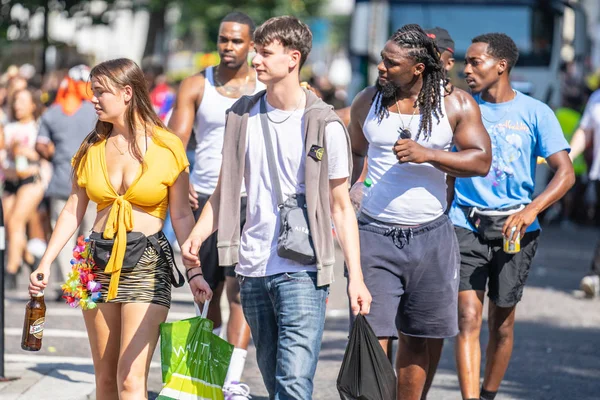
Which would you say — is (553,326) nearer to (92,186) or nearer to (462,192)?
(462,192)

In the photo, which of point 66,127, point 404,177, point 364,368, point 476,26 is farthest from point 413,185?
point 476,26

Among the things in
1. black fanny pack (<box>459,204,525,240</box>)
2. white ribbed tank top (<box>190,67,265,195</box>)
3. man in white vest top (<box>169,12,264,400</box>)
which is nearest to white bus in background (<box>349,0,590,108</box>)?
man in white vest top (<box>169,12,264,400</box>)

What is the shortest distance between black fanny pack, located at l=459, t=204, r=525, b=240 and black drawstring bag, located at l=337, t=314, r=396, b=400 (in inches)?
59.6

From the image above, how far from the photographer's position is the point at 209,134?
650 cm

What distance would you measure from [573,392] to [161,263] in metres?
3.24

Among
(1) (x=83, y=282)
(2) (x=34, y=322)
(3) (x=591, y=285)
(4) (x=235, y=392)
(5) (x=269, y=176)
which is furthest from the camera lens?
(3) (x=591, y=285)

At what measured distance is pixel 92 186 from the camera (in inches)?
187

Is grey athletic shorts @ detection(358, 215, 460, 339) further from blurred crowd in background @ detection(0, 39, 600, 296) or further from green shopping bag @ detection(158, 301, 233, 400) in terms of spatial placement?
blurred crowd in background @ detection(0, 39, 600, 296)

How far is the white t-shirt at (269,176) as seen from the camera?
179 inches

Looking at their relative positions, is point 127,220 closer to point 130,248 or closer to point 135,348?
point 130,248

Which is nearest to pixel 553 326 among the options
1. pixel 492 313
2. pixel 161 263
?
pixel 492 313

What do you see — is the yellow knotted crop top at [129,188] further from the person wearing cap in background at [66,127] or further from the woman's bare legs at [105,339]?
the person wearing cap in background at [66,127]

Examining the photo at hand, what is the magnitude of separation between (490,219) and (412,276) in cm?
96

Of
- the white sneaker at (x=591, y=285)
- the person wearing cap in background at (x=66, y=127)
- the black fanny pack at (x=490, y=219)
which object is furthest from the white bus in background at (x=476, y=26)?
the black fanny pack at (x=490, y=219)
